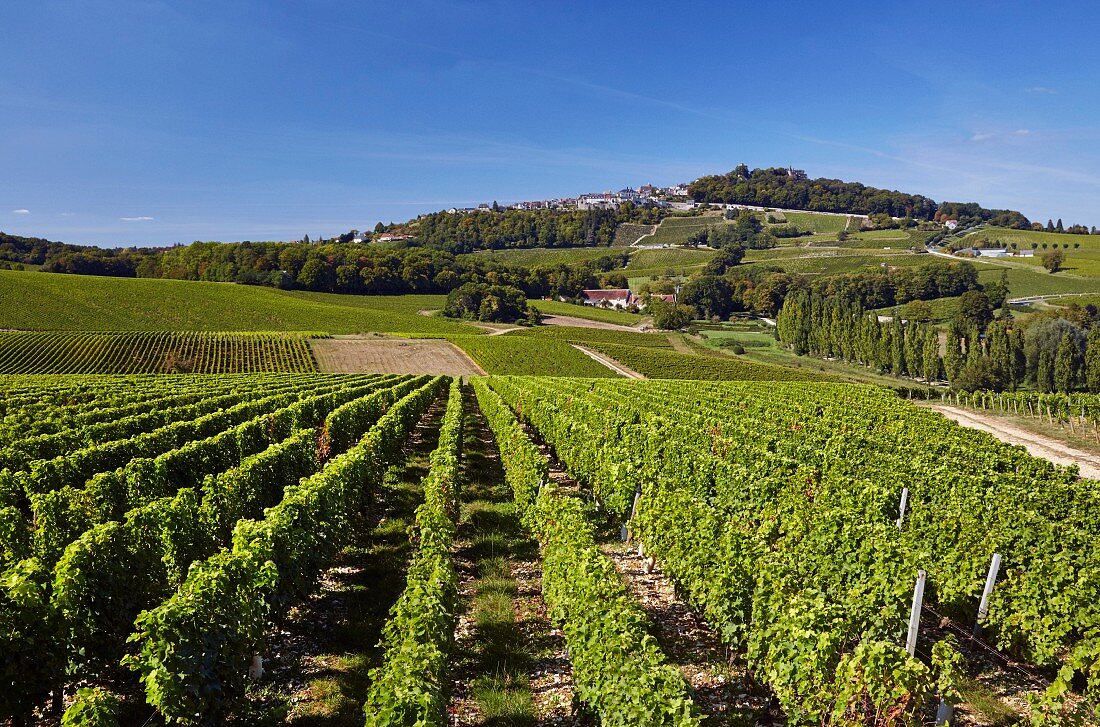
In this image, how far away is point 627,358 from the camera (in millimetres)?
78562

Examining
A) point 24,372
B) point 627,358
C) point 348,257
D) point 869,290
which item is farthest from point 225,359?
point 869,290

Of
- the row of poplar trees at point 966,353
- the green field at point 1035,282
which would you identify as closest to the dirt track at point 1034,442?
the row of poplar trees at point 966,353

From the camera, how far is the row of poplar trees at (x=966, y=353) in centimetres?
6475

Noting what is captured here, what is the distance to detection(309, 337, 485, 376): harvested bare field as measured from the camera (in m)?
69.6

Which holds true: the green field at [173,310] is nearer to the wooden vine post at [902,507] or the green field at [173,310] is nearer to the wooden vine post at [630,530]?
the wooden vine post at [630,530]

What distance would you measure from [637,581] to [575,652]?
4.90m

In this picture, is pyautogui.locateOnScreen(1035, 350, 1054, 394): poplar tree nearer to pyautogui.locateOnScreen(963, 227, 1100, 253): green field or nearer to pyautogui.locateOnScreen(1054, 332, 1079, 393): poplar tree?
pyautogui.locateOnScreen(1054, 332, 1079, 393): poplar tree

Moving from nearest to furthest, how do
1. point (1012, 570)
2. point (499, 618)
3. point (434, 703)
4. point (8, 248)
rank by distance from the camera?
point (434, 703)
point (1012, 570)
point (499, 618)
point (8, 248)

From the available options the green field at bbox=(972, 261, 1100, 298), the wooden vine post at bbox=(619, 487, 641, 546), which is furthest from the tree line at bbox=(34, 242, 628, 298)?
the wooden vine post at bbox=(619, 487, 641, 546)

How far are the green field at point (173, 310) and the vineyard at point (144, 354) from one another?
11.2 metres

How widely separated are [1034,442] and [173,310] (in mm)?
102316

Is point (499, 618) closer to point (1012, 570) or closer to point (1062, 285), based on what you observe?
point (1012, 570)

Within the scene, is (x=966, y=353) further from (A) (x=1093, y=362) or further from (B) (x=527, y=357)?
(B) (x=527, y=357)

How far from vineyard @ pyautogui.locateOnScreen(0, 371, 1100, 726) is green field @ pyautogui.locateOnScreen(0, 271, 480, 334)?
76585mm
